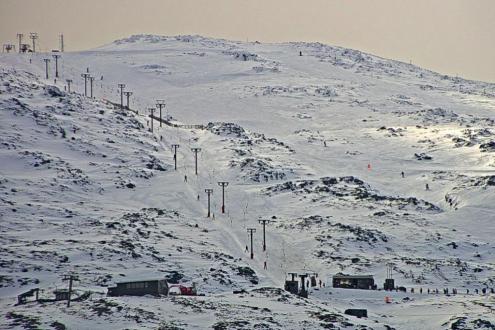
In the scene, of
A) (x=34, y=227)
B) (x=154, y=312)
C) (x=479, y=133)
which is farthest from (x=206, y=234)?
(x=479, y=133)

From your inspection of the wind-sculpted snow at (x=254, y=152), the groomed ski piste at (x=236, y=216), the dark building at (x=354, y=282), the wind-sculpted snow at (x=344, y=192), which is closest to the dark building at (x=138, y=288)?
the groomed ski piste at (x=236, y=216)

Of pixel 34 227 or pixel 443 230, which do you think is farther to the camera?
pixel 443 230

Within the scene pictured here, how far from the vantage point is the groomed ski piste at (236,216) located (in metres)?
79.4

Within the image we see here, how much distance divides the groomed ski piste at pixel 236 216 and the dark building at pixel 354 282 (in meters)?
1.46

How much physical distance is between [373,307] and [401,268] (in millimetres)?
15232

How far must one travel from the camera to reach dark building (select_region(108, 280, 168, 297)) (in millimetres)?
81312

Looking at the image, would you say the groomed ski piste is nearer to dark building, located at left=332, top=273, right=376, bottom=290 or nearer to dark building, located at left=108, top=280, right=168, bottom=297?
dark building, located at left=332, top=273, right=376, bottom=290

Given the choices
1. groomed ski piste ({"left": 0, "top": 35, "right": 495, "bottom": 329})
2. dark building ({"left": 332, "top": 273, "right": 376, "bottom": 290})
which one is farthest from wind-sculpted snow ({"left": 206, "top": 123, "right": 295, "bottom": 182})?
dark building ({"left": 332, "top": 273, "right": 376, "bottom": 290})

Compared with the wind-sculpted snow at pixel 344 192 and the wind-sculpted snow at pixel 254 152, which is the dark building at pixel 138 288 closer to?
the wind-sculpted snow at pixel 344 192

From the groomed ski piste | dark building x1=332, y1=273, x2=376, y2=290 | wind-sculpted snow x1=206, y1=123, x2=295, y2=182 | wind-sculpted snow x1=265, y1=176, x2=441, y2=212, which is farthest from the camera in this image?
wind-sculpted snow x1=206, y1=123, x2=295, y2=182

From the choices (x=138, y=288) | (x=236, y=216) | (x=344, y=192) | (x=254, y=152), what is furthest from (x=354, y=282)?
(x=254, y=152)

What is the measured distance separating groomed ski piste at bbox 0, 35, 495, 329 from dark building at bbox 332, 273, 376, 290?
4.79ft

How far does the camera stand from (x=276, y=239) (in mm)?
110250

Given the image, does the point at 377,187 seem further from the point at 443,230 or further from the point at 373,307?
the point at 373,307
